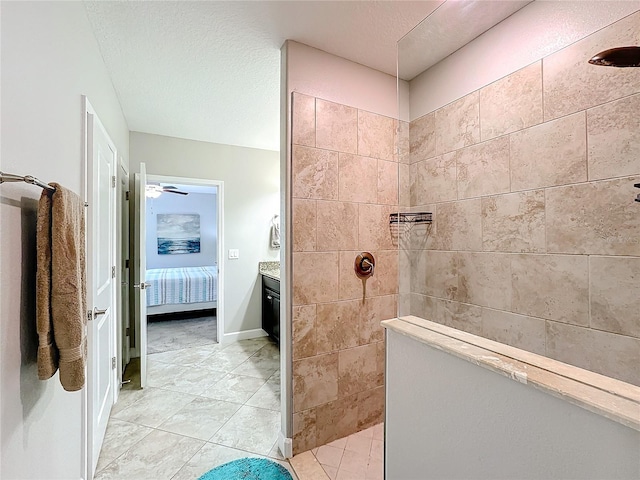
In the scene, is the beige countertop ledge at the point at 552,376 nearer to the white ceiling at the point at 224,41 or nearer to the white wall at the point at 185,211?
the white ceiling at the point at 224,41

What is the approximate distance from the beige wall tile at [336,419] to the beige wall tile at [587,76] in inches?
82.8

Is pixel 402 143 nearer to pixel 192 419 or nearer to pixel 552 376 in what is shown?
pixel 552 376

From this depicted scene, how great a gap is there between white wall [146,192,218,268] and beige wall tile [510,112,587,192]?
19.7 feet

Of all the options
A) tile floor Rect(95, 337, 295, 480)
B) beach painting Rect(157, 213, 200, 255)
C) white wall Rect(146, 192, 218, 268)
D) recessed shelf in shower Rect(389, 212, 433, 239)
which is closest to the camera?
tile floor Rect(95, 337, 295, 480)

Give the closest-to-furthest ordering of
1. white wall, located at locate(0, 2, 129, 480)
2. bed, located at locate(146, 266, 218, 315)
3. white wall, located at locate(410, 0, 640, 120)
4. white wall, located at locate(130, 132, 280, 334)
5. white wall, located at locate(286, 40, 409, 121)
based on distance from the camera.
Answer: white wall, located at locate(0, 2, 129, 480) < white wall, located at locate(410, 0, 640, 120) < white wall, located at locate(286, 40, 409, 121) < white wall, located at locate(130, 132, 280, 334) < bed, located at locate(146, 266, 218, 315)

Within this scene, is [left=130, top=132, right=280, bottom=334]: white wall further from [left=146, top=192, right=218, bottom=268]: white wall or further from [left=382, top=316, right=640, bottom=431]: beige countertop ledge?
[left=382, top=316, right=640, bottom=431]: beige countertop ledge

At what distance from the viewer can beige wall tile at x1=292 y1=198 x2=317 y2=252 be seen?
1.84 m

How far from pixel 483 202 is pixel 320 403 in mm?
1660

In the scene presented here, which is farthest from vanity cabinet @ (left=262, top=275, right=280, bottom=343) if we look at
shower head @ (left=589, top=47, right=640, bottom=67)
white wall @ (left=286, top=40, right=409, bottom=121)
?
shower head @ (left=589, top=47, right=640, bottom=67)

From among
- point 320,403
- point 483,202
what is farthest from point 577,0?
point 320,403

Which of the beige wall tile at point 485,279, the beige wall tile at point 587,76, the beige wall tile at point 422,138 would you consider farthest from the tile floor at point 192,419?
the beige wall tile at point 587,76

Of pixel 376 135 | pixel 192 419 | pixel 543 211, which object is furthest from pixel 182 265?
pixel 543 211

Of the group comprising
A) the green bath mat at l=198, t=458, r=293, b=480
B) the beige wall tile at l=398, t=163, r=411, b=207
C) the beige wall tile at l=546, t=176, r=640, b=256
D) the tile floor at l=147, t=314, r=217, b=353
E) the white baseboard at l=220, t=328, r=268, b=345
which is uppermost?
the beige wall tile at l=398, t=163, r=411, b=207

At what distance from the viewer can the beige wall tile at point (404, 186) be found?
2.19 m
